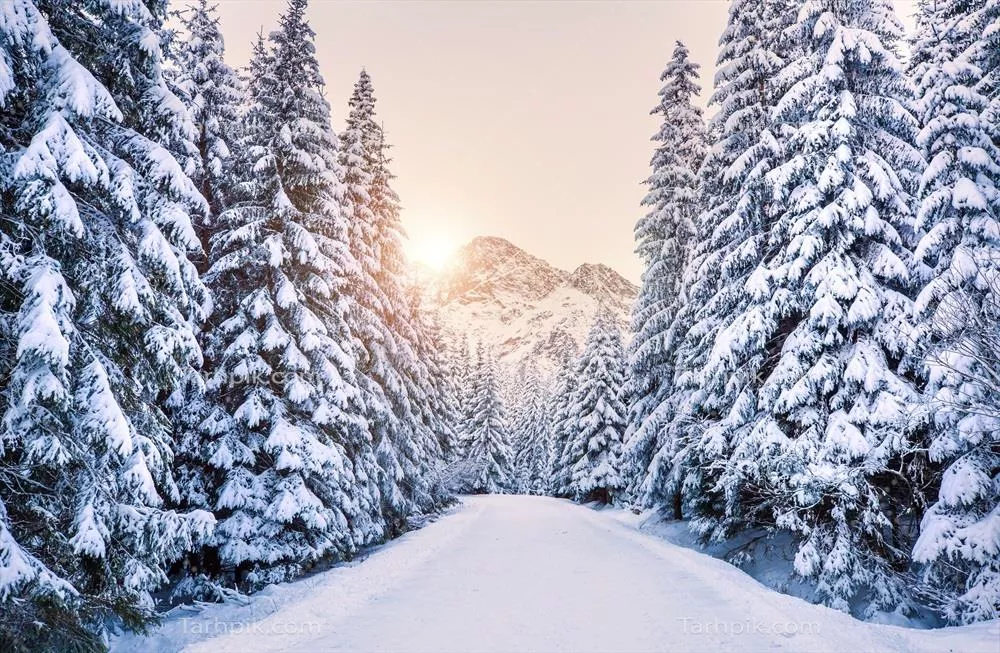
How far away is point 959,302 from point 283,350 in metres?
14.2

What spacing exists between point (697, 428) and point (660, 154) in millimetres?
12124

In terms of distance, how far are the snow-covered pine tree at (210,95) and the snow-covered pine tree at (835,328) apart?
574 inches

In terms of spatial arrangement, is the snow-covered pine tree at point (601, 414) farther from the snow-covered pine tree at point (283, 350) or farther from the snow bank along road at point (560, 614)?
the snow bank along road at point (560, 614)

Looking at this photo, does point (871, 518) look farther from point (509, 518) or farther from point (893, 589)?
point (509, 518)

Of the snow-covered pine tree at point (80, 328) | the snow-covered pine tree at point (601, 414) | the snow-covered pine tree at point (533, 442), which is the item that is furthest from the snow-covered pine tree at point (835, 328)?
the snow-covered pine tree at point (533, 442)

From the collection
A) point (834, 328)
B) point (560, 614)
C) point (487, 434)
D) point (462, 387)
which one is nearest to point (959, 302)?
point (834, 328)

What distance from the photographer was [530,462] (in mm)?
68188

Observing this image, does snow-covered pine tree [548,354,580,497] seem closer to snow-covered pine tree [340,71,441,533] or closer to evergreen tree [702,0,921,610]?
snow-covered pine tree [340,71,441,533]

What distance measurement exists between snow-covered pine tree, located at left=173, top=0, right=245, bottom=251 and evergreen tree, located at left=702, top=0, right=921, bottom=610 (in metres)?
14.6

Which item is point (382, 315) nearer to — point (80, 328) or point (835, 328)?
point (80, 328)

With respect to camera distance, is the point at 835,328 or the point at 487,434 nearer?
the point at 835,328

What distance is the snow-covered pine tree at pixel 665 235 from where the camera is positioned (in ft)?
69.7

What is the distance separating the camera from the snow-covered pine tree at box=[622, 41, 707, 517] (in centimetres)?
2125

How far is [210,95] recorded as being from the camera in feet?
49.1
